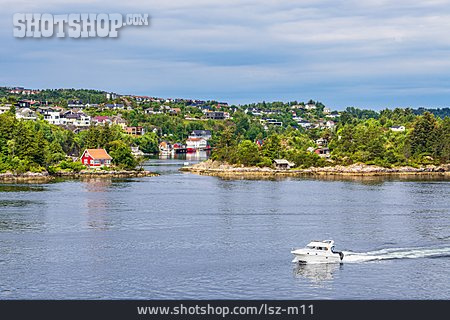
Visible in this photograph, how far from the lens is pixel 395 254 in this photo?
32812 millimetres

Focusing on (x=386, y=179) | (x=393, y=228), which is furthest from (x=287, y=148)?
(x=393, y=228)

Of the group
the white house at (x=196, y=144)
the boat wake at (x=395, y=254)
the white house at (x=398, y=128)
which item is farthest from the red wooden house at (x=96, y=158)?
the white house at (x=196, y=144)

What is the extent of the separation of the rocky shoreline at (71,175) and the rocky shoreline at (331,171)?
922cm

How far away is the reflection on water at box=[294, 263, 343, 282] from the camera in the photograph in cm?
2908

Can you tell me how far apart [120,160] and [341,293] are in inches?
2299

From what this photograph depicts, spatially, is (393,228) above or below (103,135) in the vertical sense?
below

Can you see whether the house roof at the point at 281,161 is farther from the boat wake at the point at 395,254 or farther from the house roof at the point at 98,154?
the boat wake at the point at 395,254

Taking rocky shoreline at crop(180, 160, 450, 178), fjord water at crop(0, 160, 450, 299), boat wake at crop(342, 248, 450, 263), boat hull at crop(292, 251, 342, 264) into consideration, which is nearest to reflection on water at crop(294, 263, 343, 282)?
fjord water at crop(0, 160, 450, 299)

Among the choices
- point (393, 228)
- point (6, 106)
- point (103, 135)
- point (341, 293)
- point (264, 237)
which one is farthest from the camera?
point (6, 106)

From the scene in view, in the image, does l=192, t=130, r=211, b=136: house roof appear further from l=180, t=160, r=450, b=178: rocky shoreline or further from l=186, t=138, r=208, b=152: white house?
l=180, t=160, r=450, b=178: rocky shoreline

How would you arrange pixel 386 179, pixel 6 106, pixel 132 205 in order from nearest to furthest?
pixel 132 205 < pixel 386 179 < pixel 6 106

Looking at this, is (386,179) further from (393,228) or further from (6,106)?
(6,106)

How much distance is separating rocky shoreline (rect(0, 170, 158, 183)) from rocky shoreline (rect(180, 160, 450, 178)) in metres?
9.22
